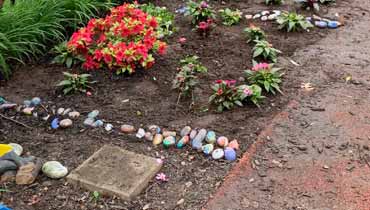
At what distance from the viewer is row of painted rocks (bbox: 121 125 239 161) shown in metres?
2.98

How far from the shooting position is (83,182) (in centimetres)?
274

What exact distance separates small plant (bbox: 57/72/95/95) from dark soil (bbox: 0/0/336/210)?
2.2 inches

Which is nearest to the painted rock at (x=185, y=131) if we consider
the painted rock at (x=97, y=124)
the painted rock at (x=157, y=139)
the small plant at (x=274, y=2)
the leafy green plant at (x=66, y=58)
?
the painted rock at (x=157, y=139)

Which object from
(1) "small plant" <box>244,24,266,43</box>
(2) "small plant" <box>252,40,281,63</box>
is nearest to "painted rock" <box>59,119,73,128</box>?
(2) "small plant" <box>252,40,281,63</box>

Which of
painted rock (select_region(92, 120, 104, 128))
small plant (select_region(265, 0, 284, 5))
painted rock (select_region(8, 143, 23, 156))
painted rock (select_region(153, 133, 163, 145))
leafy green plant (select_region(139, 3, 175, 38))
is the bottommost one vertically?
painted rock (select_region(153, 133, 163, 145))

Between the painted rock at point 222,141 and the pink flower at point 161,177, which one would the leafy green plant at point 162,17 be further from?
the pink flower at point 161,177

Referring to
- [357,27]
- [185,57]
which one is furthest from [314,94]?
[357,27]

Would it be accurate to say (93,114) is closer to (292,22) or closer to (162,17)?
(162,17)

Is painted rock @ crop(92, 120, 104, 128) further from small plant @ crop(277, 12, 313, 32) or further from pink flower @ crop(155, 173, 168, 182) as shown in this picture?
small plant @ crop(277, 12, 313, 32)

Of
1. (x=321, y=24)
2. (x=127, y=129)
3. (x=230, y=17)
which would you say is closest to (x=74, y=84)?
(x=127, y=129)

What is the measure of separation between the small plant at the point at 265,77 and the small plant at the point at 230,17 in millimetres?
1068

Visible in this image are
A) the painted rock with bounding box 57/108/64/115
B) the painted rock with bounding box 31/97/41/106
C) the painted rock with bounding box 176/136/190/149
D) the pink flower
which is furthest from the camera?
the painted rock with bounding box 31/97/41/106

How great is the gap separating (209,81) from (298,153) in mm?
982

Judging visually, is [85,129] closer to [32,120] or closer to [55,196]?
[32,120]
